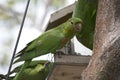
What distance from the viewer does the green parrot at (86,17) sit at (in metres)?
1.05

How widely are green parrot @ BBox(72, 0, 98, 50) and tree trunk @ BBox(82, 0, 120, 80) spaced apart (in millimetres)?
159

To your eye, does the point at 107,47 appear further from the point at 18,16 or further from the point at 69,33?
the point at 18,16

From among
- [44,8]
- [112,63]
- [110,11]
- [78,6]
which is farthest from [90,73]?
[44,8]

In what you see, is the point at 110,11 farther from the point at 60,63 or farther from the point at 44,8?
the point at 44,8

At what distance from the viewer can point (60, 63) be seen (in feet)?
3.29

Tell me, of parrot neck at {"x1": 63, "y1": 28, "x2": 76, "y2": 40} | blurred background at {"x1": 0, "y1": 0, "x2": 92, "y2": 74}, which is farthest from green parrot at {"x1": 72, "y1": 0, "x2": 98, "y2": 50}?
blurred background at {"x1": 0, "y1": 0, "x2": 92, "y2": 74}

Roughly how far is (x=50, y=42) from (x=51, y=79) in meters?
0.21

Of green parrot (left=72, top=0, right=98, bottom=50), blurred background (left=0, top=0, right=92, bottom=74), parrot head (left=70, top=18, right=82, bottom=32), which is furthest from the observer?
blurred background (left=0, top=0, right=92, bottom=74)

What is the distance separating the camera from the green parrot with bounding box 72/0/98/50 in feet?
3.46

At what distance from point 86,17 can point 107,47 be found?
0.89ft

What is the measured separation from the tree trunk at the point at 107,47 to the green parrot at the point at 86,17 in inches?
6.3

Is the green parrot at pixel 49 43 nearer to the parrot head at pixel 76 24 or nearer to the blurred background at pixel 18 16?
the parrot head at pixel 76 24

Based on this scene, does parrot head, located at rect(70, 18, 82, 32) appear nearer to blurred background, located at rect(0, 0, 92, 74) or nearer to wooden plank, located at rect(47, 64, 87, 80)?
wooden plank, located at rect(47, 64, 87, 80)

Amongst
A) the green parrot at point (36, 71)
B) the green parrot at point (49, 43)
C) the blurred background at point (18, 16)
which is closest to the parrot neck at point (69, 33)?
the green parrot at point (49, 43)
